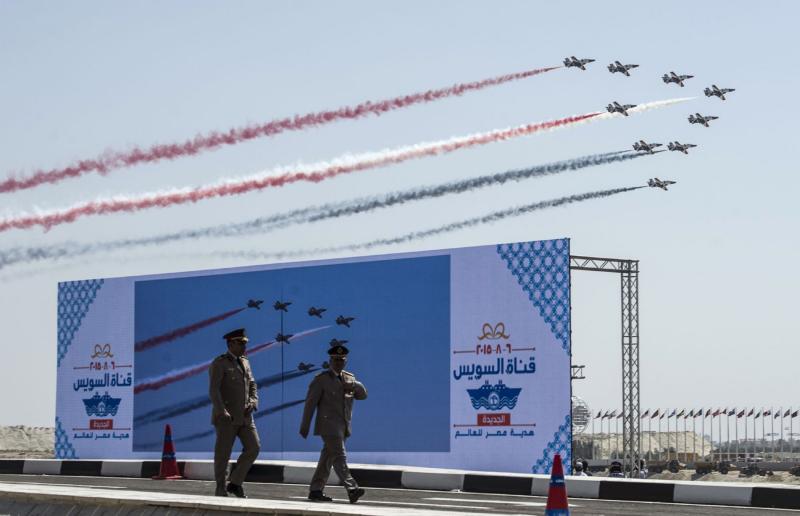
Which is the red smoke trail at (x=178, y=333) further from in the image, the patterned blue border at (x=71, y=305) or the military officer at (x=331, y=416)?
the military officer at (x=331, y=416)

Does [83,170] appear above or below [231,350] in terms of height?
above

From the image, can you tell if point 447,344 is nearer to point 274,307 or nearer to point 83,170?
point 274,307

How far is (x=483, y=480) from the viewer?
20828mm

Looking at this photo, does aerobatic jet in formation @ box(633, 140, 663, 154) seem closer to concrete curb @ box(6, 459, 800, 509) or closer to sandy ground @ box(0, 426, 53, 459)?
concrete curb @ box(6, 459, 800, 509)

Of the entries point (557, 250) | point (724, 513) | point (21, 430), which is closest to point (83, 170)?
point (557, 250)

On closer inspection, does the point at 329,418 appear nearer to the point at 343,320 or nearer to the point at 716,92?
the point at 343,320

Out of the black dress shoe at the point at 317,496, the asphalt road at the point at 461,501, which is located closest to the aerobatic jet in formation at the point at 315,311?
the asphalt road at the point at 461,501

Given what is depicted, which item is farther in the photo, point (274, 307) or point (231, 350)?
point (274, 307)

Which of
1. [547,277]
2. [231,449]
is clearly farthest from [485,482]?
[547,277]

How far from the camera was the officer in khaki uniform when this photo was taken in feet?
47.8

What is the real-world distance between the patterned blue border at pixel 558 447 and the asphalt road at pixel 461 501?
872 cm

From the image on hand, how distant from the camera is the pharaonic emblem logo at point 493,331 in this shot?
30.0m

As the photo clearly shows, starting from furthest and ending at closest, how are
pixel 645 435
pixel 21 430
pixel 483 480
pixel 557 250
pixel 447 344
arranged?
pixel 645 435 → pixel 21 430 → pixel 447 344 → pixel 557 250 → pixel 483 480

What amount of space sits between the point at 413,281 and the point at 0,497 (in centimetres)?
2069
